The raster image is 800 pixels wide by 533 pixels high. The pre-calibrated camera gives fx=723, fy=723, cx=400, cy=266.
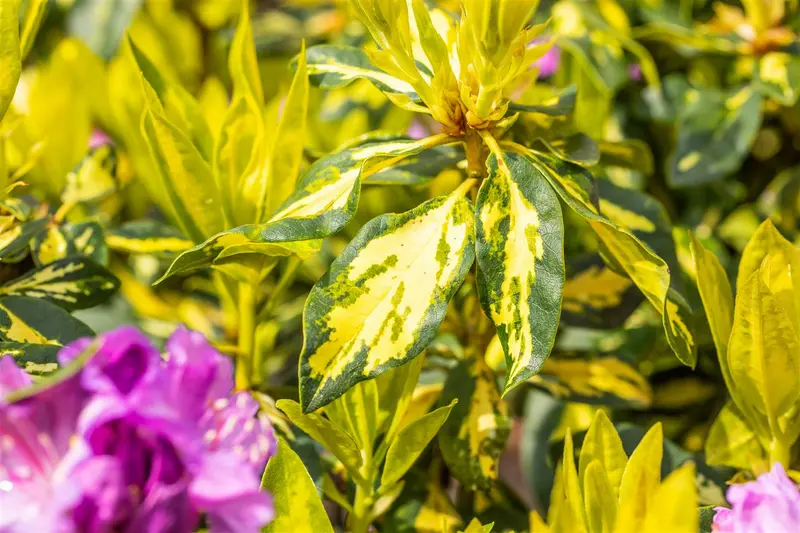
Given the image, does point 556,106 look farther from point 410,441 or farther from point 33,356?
point 33,356

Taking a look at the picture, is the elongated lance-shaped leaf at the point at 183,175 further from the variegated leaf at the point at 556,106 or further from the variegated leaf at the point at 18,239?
the variegated leaf at the point at 556,106

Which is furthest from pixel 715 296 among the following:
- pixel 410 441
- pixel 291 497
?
pixel 291 497

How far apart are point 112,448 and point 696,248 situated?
0.49 metres

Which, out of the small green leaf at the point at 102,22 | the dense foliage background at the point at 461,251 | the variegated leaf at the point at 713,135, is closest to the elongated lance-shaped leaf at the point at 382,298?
the dense foliage background at the point at 461,251

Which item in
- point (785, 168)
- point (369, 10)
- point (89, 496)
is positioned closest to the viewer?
point (89, 496)

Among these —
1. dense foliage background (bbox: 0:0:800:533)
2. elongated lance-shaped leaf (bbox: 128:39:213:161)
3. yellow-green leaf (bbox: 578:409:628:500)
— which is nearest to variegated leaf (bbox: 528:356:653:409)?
dense foliage background (bbox: 0:0:800:533)

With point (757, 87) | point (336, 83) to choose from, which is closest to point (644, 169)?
point (757, 87)

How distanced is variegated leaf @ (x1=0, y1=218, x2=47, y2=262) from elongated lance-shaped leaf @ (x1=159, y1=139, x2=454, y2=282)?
175 millimetres

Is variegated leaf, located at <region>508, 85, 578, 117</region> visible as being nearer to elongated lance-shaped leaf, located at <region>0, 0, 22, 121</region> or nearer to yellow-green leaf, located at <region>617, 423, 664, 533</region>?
yellow-green leaf, located at <region>617, 423, 664, 533</region>

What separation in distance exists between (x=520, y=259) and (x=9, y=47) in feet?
1.43

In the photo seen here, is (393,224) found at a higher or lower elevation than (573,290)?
higher

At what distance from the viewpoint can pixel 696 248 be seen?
0.62m

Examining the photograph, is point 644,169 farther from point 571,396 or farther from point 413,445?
point 413,445

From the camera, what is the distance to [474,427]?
2.26ft
